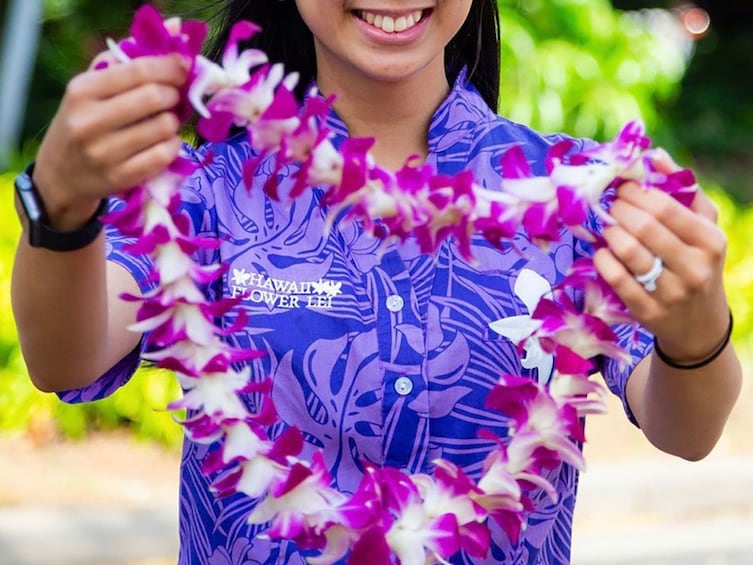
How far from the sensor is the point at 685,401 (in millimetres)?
1853

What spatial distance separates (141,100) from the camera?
149 cm

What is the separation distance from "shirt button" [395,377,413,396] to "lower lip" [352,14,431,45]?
52 cm

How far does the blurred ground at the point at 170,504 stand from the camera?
4.75m

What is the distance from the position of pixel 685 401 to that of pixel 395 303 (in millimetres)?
474

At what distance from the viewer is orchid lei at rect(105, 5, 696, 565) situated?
1641 mm

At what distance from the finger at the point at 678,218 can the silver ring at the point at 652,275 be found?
42mm

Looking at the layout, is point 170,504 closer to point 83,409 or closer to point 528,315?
point 83,409

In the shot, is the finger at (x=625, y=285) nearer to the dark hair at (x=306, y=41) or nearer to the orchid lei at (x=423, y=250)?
the orchid lei at (x=423, y=250)

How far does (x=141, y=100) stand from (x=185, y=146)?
0.66 meters

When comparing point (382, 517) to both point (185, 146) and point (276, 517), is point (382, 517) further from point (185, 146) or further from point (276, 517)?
point (185, 146)

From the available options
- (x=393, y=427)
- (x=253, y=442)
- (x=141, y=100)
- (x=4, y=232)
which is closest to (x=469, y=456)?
(x=393, y=427)

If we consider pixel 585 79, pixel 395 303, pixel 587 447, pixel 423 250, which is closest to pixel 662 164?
pixel 423 250

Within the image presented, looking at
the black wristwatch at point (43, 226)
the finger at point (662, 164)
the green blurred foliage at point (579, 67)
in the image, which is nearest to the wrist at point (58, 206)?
the black wristwatch at point (43, 226)

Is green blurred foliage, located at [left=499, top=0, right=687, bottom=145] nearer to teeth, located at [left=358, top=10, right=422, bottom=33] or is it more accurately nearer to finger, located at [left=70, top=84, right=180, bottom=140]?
teeth, located at [left=358, top=10, right=422, bottom=33]
